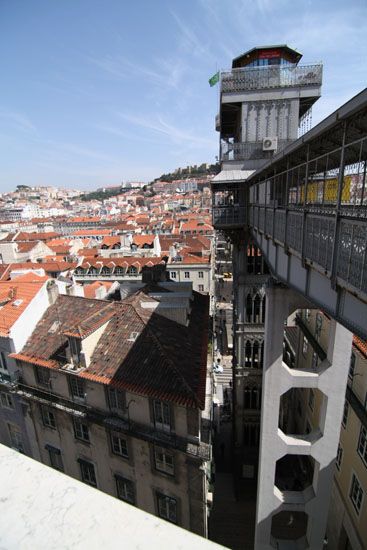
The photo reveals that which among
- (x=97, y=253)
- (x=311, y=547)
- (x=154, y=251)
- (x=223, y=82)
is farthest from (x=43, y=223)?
(x=311, y=547)

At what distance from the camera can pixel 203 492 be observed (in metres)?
12.2

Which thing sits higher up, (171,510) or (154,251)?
(154,251)

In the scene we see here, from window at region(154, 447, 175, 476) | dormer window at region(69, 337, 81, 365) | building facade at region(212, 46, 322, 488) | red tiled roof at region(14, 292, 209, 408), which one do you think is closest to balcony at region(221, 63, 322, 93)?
building facade at region(212, 46, 322, 488)

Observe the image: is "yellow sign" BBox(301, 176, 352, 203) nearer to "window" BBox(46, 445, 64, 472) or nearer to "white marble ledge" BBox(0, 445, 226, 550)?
"white marble ledge" BBox(0, 445, 226, 550)

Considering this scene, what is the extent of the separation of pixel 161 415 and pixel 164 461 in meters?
2.17

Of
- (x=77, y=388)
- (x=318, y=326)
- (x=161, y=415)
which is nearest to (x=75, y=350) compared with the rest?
(x=77, y=388)

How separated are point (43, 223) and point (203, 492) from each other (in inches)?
4727

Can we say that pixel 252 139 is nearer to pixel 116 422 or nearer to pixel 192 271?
pixel 116 422

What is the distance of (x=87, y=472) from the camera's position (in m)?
15.2

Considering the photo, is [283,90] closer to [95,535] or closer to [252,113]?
[252,113]

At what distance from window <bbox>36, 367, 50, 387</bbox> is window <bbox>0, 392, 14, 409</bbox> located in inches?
117

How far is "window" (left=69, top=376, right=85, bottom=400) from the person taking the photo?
46.0ft

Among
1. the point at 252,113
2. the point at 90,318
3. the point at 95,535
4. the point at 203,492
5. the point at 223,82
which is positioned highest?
the point at 223,82

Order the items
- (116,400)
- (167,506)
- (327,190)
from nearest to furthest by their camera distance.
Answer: (327,190) → (116,400) → (167,506)
